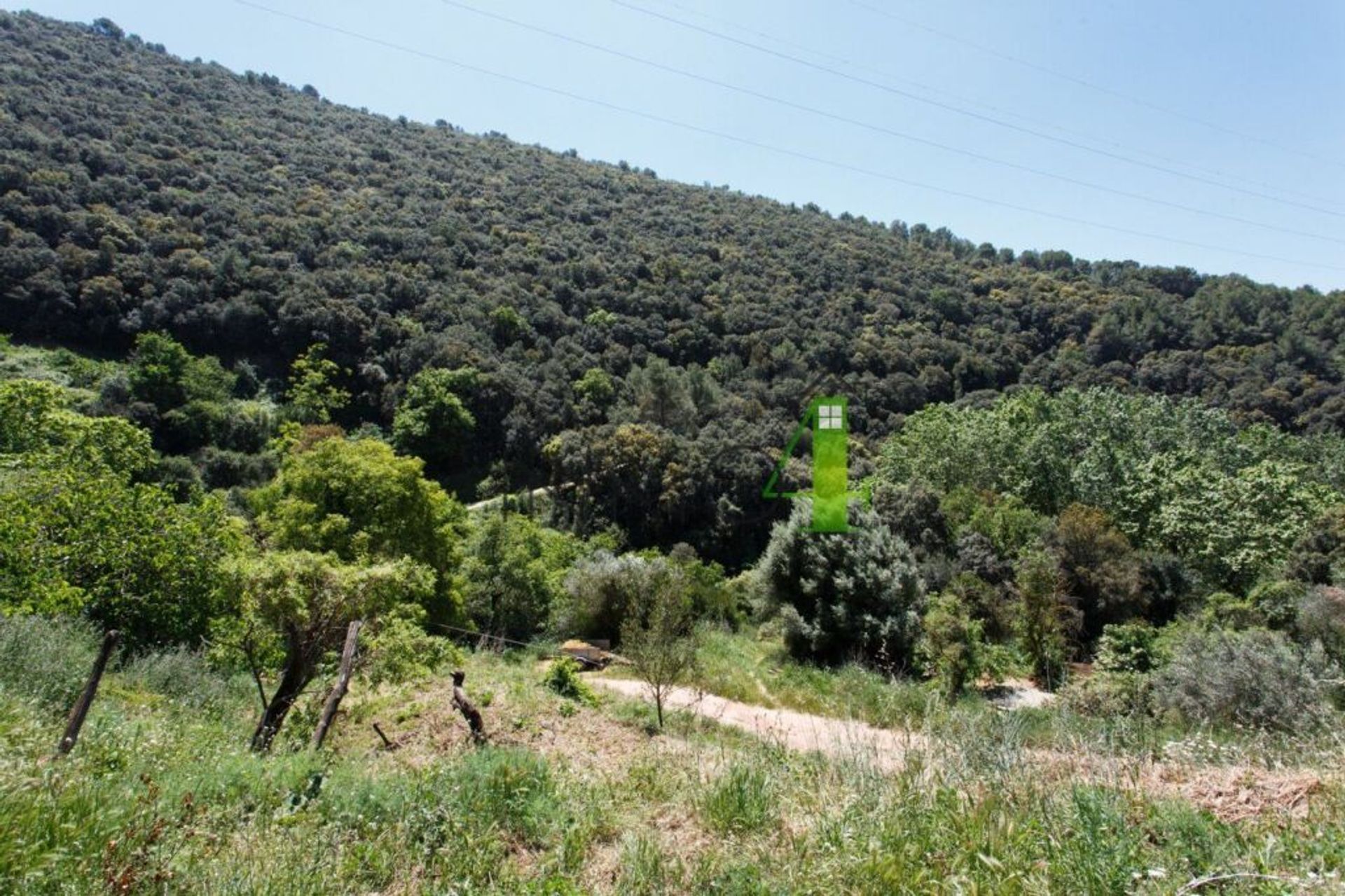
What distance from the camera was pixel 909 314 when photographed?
63.5 m

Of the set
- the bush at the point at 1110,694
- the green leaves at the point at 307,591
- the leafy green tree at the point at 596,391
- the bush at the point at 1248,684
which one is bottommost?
Result: the bush at the point at 1110,694

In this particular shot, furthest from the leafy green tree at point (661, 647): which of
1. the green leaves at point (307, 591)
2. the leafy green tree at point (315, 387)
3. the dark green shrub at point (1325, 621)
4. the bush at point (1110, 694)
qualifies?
the leafy green tree at point (315, 387)

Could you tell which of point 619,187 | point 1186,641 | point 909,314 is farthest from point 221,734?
point 619,187

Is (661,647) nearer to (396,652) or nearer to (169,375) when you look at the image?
(396,652)

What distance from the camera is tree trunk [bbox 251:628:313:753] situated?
7.39 metres

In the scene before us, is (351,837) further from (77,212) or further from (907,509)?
(77,212)

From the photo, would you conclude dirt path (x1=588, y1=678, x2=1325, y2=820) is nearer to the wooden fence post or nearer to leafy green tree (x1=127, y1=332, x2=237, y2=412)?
the wooden fence post

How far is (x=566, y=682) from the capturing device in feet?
41.0

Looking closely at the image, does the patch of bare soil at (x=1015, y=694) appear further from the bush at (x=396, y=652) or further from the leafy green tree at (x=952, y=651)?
the bush at (x=396, y=652)

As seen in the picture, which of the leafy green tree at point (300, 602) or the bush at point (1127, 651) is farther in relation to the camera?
the bush at point (1127, 651)

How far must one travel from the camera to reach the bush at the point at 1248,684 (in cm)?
879

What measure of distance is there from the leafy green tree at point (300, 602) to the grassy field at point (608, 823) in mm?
1764

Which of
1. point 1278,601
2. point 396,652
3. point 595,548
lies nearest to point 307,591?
point 396,652

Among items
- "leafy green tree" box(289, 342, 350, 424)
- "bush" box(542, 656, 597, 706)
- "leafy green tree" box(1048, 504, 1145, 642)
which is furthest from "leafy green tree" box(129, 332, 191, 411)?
"leafy green tree" box(1048, 504, 1145, 642)
